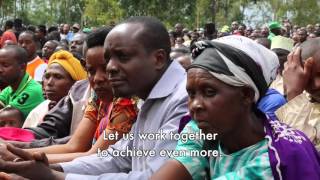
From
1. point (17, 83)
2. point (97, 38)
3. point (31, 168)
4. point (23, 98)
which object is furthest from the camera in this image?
point (17, 83)

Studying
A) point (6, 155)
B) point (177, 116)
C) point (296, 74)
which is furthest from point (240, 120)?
point (6, 155)

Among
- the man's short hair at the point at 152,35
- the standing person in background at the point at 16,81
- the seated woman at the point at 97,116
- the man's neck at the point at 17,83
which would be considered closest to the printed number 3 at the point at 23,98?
the standing person in background at the point at 16,81

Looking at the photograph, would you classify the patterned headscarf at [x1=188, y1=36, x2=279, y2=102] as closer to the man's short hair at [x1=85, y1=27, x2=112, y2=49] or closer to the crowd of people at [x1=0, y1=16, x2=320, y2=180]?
the crowd of people at [x1=0, y1=16, x2=320, y2=180]

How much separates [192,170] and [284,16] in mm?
27772

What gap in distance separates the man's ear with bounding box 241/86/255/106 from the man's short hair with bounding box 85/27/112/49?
→ 3.97 ft

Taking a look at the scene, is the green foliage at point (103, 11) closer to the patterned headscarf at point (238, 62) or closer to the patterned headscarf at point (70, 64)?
the patterned headscarf at point (70, 64)

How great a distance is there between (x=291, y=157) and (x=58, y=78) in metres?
2.61

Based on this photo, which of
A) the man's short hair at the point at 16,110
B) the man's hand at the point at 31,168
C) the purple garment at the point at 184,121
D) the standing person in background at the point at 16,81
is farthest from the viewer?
the standing person in background at the point at 16,81

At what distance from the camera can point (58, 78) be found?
4.17 meters

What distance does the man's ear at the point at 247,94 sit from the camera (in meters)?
2.00

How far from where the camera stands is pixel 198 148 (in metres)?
2.16

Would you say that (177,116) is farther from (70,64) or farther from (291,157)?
(70,64)

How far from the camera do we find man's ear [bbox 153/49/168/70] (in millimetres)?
2529

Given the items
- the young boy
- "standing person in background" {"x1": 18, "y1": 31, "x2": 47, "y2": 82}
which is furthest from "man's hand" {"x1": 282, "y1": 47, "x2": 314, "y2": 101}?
"standing person in background" {"x1": 18, "y1": 31, "x2": 47, "y2": 82}
